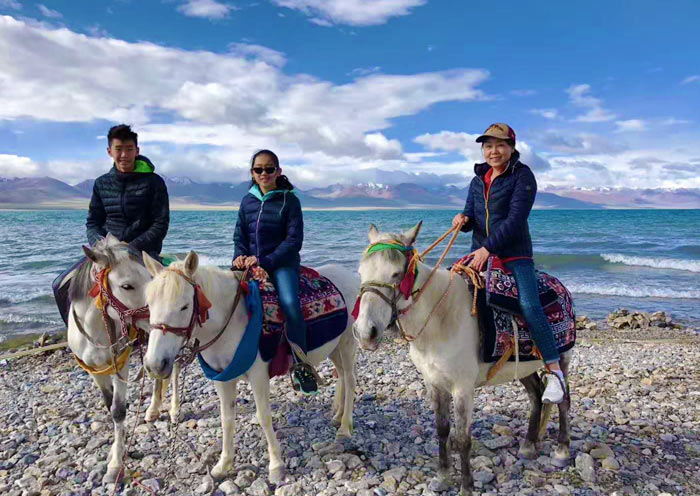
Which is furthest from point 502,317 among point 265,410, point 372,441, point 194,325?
point 194,325

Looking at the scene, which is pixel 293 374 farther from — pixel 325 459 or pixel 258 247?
pixel 258 247

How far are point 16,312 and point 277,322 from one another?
467 inches

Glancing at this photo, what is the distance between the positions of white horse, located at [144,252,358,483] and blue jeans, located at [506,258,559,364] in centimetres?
173

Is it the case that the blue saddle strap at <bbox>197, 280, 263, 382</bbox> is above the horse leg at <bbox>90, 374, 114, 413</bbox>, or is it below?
above

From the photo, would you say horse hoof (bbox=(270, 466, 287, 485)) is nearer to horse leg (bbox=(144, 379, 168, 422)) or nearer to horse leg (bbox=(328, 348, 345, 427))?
horse leg (bbox=(328, 348, 345, 427))

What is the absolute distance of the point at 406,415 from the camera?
5.03m

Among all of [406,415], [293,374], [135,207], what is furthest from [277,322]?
[406,415]

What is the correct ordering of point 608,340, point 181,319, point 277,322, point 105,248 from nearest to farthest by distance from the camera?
point 181,319, point 105,248, point 277,322, point 608,340

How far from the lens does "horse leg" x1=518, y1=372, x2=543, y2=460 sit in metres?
4.04

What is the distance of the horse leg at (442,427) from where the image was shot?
11.5 ft

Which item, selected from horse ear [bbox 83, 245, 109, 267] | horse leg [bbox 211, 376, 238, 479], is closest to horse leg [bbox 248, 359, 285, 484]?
horse leg [bbox 211, 376, 238, 479]

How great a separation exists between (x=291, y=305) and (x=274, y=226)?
2.34 feet

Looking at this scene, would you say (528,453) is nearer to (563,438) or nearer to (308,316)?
(563,438)

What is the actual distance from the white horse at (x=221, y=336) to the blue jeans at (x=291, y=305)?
0.34 metres
